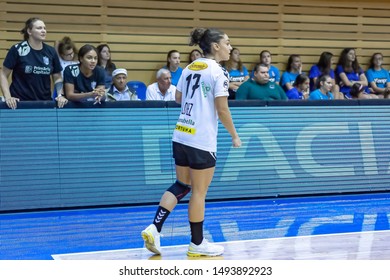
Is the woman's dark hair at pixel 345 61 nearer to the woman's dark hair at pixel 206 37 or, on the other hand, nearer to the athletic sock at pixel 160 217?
the woman's dark hair at pixel 206 37

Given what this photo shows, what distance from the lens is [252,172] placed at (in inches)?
409

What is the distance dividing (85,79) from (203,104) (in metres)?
3.68

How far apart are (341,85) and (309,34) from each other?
4.87ft

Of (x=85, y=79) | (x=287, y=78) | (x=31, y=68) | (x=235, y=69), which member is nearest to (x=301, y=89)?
(x=287, y=78)

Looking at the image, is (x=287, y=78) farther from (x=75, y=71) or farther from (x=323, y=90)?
(x=75, y=71)

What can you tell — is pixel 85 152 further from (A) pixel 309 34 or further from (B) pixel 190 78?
(A) pixel 309 34

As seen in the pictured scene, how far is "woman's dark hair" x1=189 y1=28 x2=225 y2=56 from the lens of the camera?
6.44 m

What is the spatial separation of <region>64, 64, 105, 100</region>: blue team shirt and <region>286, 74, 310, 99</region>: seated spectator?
4446 mm

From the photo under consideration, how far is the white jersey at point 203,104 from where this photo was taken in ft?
20.6

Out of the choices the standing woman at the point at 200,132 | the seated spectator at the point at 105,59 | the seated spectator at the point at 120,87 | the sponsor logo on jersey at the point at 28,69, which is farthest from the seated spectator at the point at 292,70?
the standing woman at the point at 200,132

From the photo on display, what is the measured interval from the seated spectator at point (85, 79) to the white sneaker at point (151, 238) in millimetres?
3510

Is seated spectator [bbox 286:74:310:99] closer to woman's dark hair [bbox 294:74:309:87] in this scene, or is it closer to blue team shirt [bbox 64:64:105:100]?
woman's dark hair [bbox 294:74:309:87]

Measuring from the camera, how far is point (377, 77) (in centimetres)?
1492

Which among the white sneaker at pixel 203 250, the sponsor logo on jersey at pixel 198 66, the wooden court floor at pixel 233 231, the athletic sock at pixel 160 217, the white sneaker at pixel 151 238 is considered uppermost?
the sponsor logo on jersey at pixel 198 66
